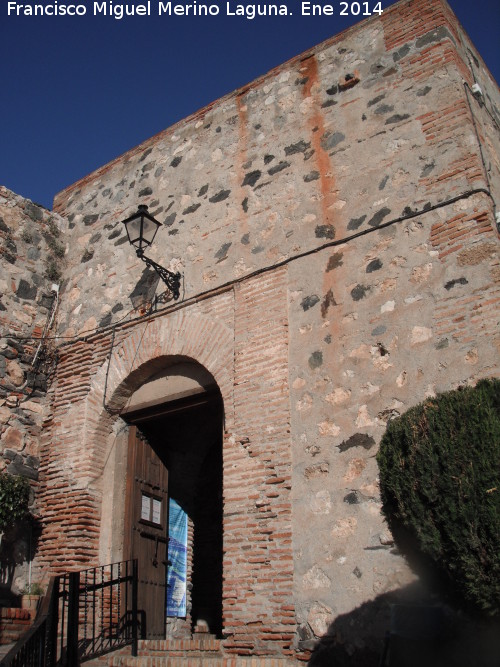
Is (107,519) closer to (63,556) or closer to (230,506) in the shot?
(63,556)

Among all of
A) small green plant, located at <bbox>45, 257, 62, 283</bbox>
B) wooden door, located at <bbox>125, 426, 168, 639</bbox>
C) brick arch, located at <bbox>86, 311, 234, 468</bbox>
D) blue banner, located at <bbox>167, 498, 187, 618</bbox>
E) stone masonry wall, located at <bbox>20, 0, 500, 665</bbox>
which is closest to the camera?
stone masonry wall, located at <bbox>20, 0, 500, 665</bbox>

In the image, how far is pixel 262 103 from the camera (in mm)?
8352

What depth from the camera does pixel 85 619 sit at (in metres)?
6.89

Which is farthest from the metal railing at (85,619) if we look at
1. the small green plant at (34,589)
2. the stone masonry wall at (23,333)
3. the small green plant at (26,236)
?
the small green plant at (26,236)

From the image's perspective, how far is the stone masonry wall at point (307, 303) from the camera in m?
5.71

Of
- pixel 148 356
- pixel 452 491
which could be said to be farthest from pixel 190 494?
pixel 452 491

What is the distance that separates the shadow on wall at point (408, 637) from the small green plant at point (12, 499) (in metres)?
3.87

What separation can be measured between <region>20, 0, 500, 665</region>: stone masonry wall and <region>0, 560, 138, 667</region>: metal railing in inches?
19.8

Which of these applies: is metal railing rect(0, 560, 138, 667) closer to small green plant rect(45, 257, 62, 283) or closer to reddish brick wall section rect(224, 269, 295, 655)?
reddish brick wall section rect(224, 269, 295, 655)

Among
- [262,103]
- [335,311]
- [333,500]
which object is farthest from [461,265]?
[262,103]

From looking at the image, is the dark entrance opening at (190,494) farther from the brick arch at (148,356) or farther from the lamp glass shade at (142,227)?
the lamp glass shade at (142,227)

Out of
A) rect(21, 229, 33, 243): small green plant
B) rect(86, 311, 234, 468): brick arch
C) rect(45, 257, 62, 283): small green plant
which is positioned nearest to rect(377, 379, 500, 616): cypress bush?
rect(86, 311, 234, 468): brick arch

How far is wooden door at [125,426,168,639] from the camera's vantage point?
25.5ft

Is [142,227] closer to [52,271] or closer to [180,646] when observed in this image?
[52,271]
